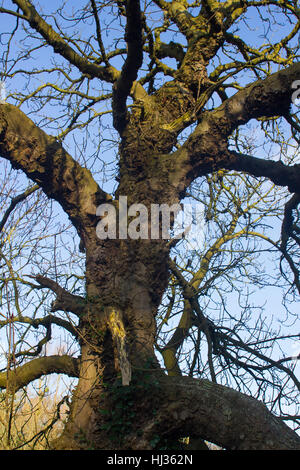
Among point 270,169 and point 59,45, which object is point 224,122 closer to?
point 270,169

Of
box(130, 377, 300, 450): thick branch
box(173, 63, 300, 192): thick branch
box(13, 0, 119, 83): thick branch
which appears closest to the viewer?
box(130, 377, 300, 450): thick branch

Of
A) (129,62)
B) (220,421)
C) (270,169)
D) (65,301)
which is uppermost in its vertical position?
(129,62)

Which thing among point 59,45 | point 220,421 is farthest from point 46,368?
point 59,45

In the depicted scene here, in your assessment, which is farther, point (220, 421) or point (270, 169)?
point (270, 169)

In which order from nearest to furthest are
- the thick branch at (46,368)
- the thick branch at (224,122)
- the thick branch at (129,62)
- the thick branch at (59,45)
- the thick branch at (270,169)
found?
the thick branch at (129,62)
the thick branch at (46,368)
the thick branch at (224,122)
the thick branch at (59,45)
the thick branch at (270,169)

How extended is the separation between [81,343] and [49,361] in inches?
16.3

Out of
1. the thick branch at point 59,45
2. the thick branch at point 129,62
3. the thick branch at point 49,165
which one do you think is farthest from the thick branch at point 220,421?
the thick branch at point 59,45

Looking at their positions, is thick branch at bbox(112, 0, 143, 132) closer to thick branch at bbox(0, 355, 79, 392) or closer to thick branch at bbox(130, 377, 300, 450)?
thick branch at bbox(0, 355, 79, 392)

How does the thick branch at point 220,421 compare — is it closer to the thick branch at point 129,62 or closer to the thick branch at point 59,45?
the thick branch at point 129,62

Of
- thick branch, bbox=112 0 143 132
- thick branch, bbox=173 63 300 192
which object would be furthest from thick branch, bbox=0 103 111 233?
thick branch, bbox=173 63 300 192

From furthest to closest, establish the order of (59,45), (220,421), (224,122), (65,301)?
(59,45) → (224,122) → (65,301) → (220,421)

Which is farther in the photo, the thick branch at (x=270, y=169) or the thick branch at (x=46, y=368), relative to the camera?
the thick branch at (x=270, y=169)

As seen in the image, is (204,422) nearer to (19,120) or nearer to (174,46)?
(19,120)

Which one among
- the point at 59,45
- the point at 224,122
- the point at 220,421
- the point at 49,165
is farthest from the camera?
the point at 59,45
